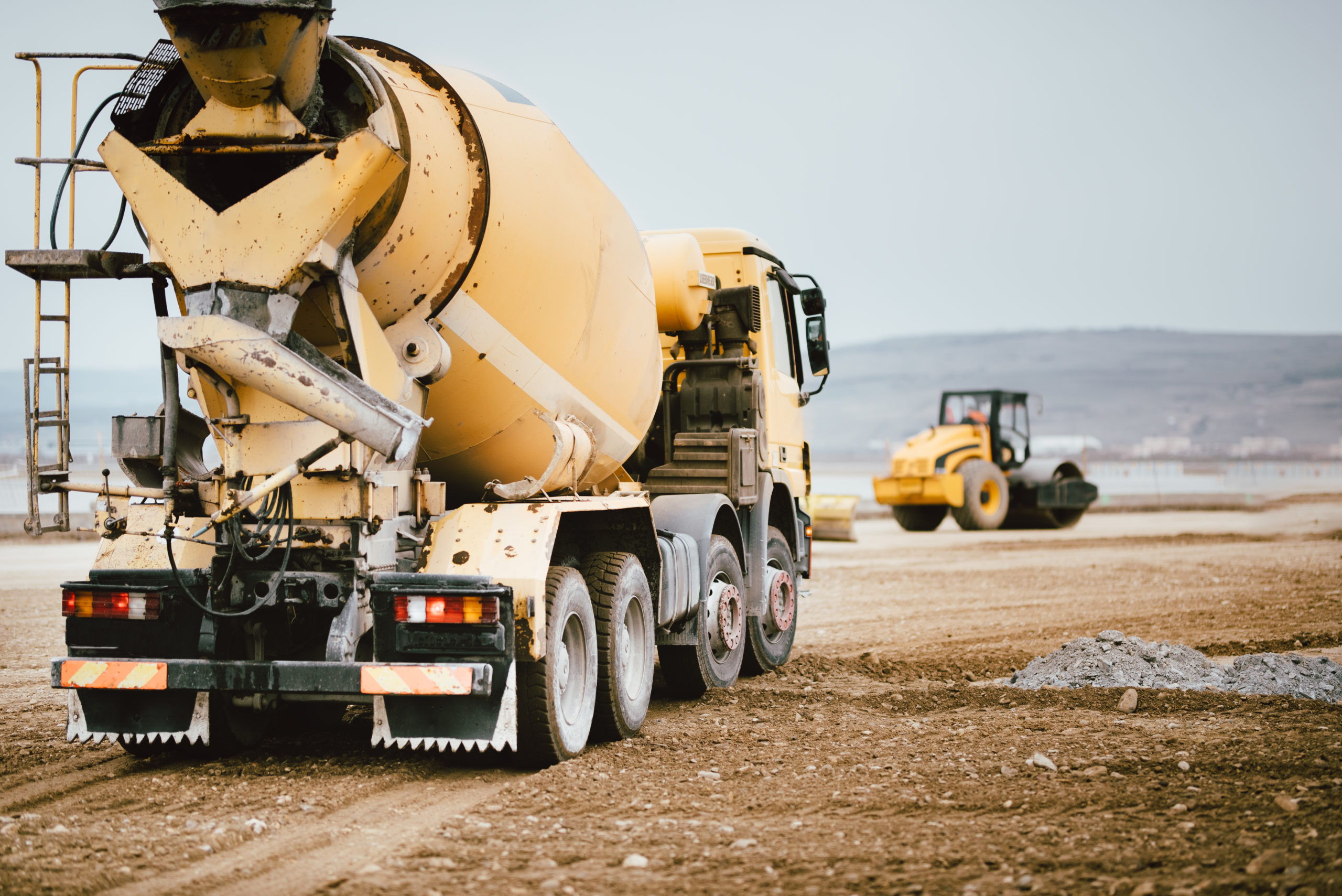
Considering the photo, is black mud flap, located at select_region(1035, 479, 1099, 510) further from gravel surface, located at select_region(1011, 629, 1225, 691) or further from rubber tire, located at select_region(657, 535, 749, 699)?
rubber tire, located at select_region(657, 535, 749, 699)

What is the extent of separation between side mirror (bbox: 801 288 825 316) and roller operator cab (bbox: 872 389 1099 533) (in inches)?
595

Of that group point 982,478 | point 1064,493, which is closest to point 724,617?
point 982,478

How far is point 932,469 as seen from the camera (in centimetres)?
2591

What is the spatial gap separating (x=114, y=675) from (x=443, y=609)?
161 cm

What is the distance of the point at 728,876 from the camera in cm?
456

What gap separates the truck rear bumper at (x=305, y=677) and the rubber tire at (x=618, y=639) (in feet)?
4.01

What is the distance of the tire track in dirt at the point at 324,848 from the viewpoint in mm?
4500

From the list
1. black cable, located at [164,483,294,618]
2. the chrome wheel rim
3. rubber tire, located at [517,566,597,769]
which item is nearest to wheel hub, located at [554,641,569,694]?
rubber tire, located at [517,566,597,769]

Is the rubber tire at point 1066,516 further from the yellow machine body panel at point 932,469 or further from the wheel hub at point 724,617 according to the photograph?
Answer: the wheel hub at point 724,617

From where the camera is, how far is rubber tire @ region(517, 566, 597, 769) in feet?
20.2

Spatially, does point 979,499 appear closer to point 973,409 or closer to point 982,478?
point 982,478

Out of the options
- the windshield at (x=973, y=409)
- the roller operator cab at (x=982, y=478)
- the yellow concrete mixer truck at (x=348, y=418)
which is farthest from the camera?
the windshield at (x=973, y=409)

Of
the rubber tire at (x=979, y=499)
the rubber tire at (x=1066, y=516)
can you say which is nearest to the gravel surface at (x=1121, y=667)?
the rubber tire at (x=979, y=499)

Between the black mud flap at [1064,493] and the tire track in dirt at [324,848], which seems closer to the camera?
the tire track in dirt at [324,848]
